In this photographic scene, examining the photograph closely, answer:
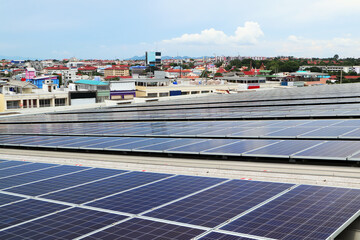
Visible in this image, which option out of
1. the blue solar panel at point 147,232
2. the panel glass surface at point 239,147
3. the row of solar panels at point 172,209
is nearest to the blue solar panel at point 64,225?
the row of solar panels at point 172,209

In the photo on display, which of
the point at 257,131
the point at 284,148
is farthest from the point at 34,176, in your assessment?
the point at 257,131

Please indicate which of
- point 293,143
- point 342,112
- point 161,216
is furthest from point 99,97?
point 161,216

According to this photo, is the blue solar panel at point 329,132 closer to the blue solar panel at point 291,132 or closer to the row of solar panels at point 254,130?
the row of solar panels at point 254,130

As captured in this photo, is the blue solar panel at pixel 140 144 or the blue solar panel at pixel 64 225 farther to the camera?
the blue solar panel at pixel 140 144

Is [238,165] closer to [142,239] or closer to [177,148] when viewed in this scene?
[177,148]

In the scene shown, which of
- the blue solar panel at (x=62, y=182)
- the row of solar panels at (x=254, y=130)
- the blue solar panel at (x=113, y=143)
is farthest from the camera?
the blue solar panel at (x=113, y=143)

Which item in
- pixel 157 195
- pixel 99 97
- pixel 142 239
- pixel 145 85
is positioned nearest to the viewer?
pixel 142 239
